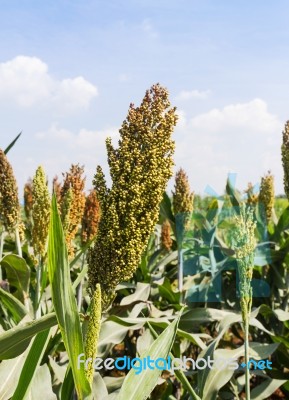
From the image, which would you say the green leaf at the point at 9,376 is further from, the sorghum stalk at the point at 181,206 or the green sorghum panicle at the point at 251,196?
the green sorghum panicle at the point at 251,196

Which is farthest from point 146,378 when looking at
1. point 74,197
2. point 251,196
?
point 251,196

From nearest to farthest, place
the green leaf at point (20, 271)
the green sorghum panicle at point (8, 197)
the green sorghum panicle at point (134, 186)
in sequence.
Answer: the green sorghum panicle at point (134, 186) < the green sorghum panicle at point (8, 197) < the green leaf at point (20, 271)

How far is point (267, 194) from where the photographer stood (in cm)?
364

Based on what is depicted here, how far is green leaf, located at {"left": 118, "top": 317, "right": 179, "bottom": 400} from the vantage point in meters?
1.19

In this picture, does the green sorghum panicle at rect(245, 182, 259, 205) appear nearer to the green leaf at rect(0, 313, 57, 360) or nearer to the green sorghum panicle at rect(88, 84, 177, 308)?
the green sorghum panicle at rect(88, 84, 177, 308)

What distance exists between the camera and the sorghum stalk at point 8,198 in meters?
2.09

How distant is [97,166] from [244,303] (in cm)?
57

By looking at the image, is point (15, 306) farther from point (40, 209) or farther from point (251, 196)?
point (251, 196)

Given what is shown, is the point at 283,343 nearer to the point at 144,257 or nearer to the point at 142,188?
the point at 144,257

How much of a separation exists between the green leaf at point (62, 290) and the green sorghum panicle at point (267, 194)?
272cm

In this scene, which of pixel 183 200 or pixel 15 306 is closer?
pixel 15 306

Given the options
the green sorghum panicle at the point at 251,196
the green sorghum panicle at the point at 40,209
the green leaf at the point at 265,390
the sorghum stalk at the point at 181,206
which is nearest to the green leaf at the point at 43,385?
the green sorghum panicle at the point at 40,209

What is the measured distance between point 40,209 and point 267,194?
2113 mm

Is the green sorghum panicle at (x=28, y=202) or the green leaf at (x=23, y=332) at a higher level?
the green sorghum panicle at (x=28, y=202)
